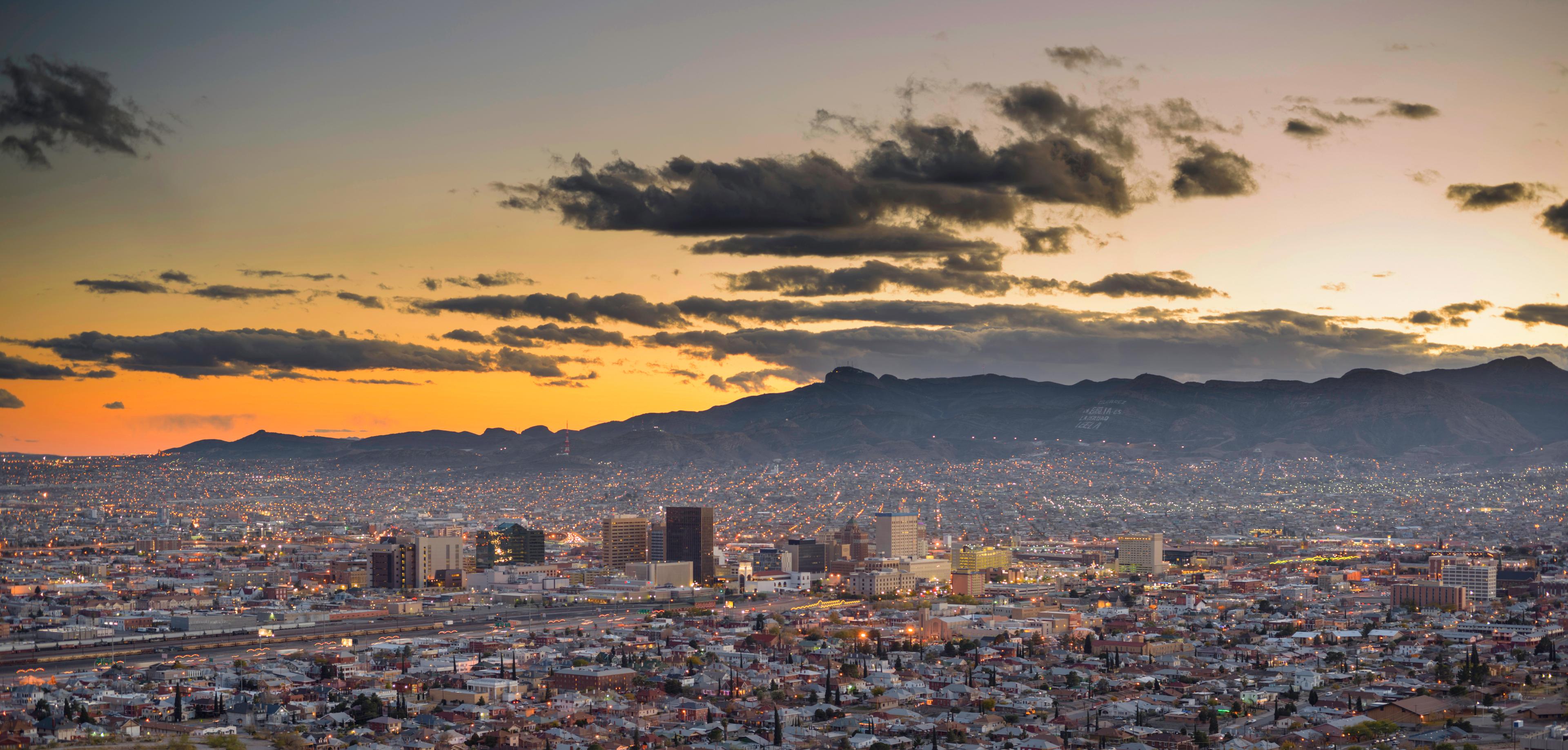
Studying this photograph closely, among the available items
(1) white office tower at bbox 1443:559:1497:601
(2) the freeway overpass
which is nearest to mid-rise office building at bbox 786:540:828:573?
(2) the freeway overpass

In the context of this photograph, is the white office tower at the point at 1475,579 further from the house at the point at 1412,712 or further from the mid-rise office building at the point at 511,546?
the mid-rise office building at the point at 511,546

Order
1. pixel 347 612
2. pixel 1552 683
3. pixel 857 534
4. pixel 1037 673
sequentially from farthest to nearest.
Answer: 1. pixel 857 534
2. pixel 347 612
3. pixel 1037 673
4. pixel 1552 683

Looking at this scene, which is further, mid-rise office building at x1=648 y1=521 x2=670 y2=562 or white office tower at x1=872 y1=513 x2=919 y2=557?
white office tower at x1=872 y1=513 x2=919 y2=557

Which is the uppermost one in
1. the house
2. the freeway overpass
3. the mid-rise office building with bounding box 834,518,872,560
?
the mid-rise office building with bounding box 834,518,872,560

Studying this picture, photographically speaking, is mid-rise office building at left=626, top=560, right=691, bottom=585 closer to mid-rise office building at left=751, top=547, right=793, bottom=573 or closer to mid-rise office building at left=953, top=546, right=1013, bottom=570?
mid-rise office building at left=751, top=547, right=793, bottom=573

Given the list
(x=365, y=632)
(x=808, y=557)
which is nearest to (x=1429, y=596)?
(x=808, y=557)

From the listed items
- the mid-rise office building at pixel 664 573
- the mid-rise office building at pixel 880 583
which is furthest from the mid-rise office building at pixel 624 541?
the mid-rise office building at pixel 880 583

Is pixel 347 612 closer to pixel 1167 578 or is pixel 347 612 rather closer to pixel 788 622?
pixel 788 622

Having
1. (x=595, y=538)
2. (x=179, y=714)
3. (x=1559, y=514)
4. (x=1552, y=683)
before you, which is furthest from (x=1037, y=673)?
(x=1559, y=514)

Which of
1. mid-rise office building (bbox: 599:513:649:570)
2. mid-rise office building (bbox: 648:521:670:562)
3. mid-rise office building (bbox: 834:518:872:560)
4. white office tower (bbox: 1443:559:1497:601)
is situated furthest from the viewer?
mid-rise office building (bbox: 834:518:872:560)
